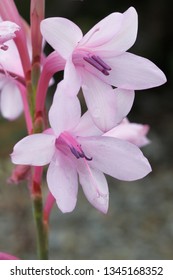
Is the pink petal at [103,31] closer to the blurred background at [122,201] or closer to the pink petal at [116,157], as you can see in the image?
the pink petal at [116,157]

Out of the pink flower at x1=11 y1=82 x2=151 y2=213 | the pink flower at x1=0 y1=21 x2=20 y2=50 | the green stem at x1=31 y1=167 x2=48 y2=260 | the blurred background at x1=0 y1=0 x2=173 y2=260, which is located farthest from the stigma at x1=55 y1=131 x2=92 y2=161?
the blurred background at x1=0 y1=0 x2=173 y2=260

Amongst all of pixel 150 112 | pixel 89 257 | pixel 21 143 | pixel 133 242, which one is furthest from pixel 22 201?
pixel 150 112

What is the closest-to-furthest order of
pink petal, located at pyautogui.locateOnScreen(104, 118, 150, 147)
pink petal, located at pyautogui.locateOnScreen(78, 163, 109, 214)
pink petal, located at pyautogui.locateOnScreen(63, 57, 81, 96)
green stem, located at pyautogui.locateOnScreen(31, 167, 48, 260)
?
pink petal, located at pyautogui.locateOnScreen(63, 57, 81, 96), pink petal, located at pyautogui.locateOnScreen(78, 163, 109, 214), green stem, located at pyautogui.locateOnScreen(31, 167, 48, 260), pink petal, located at pyautogui.locateOnScreen(104, 118, 150, 147)

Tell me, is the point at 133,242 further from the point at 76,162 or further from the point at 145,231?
the point at 76,162

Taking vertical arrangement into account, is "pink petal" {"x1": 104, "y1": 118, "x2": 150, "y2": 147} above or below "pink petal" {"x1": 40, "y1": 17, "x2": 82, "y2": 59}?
below

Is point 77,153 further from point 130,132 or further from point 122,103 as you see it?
point 130,132

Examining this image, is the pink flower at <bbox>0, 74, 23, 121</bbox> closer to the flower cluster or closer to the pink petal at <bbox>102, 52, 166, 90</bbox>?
the flower cluster
